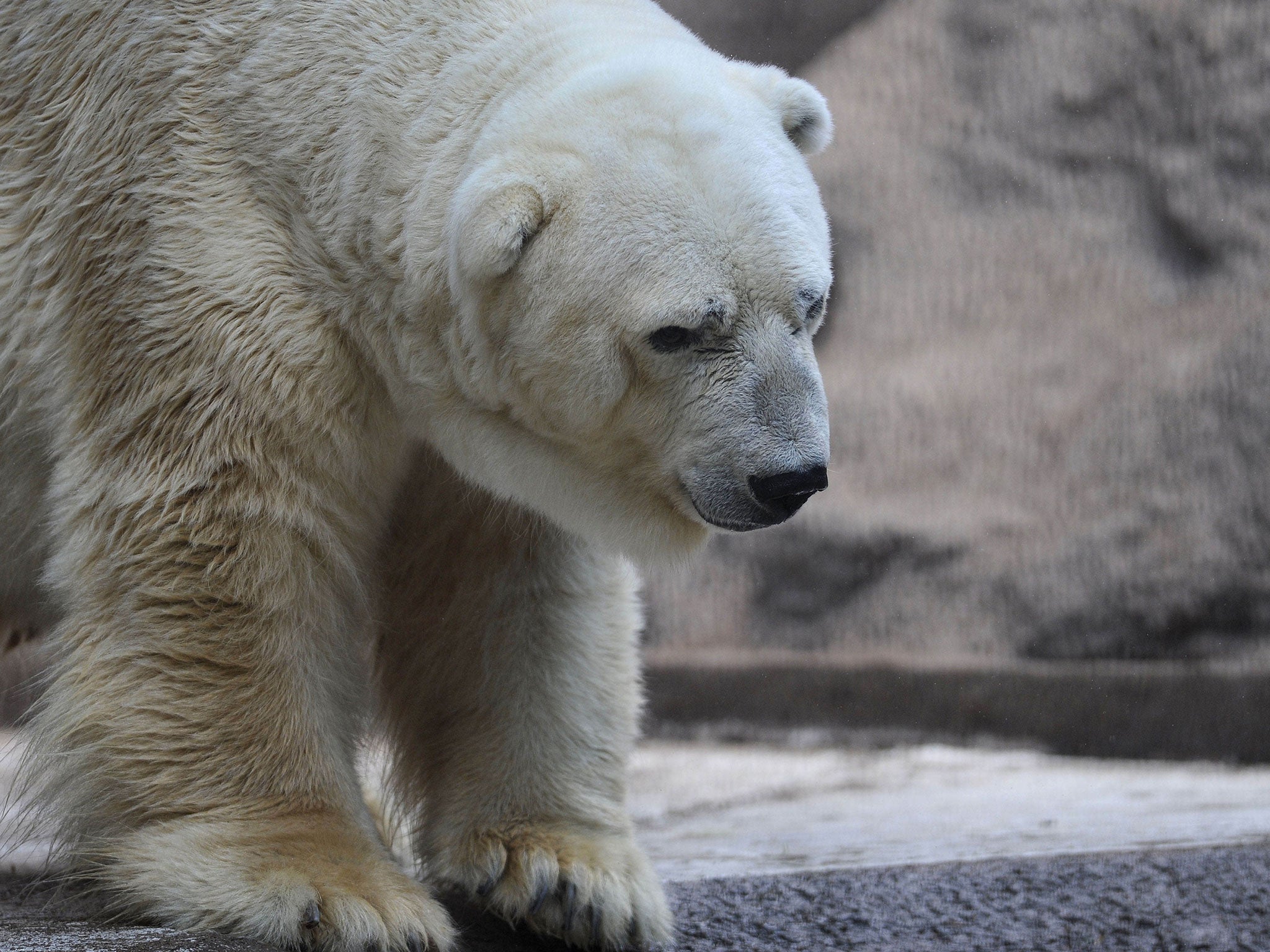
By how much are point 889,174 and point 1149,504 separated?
4.52ft

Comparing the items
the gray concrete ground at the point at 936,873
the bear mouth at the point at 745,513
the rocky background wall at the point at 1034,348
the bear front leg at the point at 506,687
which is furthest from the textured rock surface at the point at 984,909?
the rocky background wall at the point at 1034,348

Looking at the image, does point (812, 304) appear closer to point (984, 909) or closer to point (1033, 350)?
point (984, 909)

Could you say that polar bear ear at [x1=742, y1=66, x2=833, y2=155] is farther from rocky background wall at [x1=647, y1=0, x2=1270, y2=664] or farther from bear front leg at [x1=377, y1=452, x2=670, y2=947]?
rocky background wall at [x1=647, y1=0, x2=1270, y2=664]

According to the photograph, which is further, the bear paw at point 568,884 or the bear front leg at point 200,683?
the bear paw at point 568,884

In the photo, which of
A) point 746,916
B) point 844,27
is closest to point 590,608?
point 746,916

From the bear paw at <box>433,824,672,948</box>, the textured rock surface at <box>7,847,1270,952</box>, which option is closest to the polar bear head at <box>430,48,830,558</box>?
the bear paw at <box>433,824,672,948</box>

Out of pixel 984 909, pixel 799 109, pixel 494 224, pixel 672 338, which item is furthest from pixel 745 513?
pixel 984 909

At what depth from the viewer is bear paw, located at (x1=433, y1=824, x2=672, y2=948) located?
2355mm

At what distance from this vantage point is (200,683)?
2.18 m

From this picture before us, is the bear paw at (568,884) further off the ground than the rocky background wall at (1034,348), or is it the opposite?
the bear paw at (568,884)

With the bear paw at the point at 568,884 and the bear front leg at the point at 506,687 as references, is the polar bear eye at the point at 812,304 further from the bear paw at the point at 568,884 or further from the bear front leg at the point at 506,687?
the bear paw at the point at 568,884

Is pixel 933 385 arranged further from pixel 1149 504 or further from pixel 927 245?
pixel 1149 504

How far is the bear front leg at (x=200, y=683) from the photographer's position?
2135mm

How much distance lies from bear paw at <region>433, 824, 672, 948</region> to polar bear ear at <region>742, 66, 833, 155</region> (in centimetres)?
118
